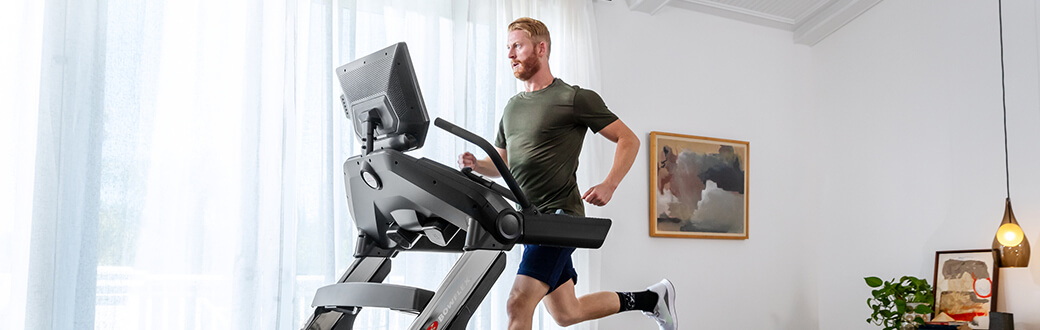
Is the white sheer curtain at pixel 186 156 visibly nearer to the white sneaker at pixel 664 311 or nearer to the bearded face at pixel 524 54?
the white sneaker at pixel 664 311

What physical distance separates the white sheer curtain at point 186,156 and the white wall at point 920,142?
2193 mm

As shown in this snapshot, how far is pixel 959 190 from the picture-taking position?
12.5 ft

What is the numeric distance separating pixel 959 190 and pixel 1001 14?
2.85ft

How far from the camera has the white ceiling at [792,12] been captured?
436 centimetres

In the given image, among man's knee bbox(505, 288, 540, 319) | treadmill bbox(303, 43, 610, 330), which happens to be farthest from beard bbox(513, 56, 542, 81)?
treadmill bbox(303, 43, 610, 330)

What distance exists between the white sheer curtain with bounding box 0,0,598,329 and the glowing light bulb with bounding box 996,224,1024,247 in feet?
7.28

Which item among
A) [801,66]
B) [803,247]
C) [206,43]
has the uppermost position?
[801,66]

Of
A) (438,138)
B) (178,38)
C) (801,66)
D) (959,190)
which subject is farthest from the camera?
(801,66)

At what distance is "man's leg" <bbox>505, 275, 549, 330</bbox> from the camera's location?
2283mm

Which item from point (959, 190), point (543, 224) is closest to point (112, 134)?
point (543, 224)

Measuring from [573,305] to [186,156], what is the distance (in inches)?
63.7

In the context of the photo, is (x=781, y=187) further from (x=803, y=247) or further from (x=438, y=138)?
(x=438, y=138)

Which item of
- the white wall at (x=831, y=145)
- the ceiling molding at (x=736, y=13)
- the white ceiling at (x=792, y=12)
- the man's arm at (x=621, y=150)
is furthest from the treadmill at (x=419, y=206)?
the ceiling molding at (x=736, y=13)

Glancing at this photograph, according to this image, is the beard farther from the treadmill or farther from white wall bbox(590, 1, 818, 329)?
white wall bbox(590, 1, 818, 329)
